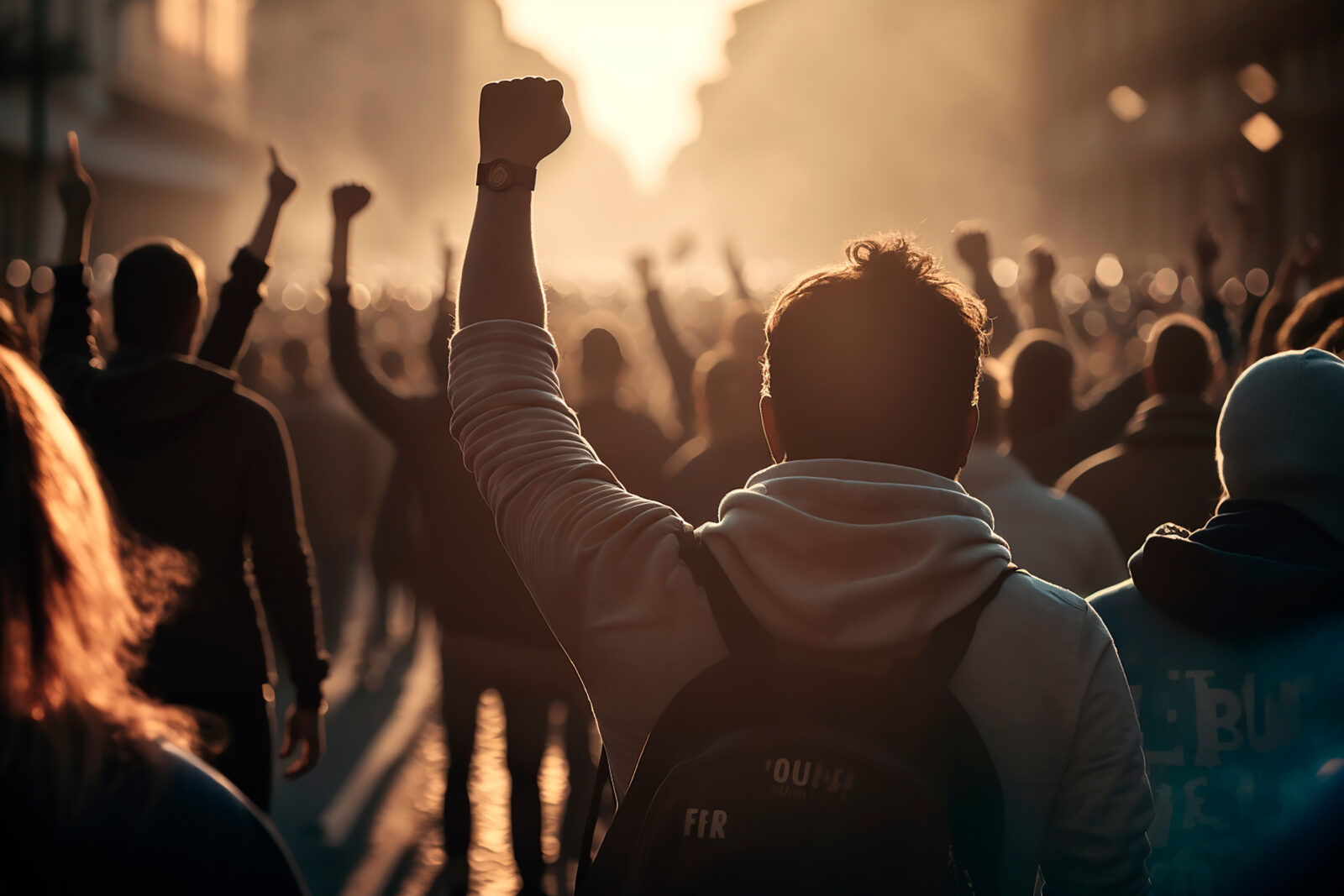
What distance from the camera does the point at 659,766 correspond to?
169cm

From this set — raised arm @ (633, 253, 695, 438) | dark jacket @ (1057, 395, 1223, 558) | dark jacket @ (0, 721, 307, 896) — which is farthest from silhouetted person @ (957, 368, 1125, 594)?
dark jacket @ (0, 721, 307, 896)

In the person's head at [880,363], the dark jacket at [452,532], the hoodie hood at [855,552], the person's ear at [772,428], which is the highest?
the person's head at [880,363]

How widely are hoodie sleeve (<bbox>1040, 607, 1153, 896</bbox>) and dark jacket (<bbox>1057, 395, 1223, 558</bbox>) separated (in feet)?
8.93

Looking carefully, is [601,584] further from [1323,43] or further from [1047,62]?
[1047,62]

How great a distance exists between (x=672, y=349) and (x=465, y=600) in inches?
70.4

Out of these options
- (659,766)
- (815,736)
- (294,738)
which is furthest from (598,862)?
(294,738)

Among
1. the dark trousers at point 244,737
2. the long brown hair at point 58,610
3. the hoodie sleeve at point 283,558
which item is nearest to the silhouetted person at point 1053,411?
the hoodie sleeve at point 283,558

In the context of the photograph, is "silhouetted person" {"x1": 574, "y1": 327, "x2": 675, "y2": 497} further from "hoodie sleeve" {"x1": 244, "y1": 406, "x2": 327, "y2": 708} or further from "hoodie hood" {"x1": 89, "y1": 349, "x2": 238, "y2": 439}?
"hoodie hood" {"x1": 89, "y1": 349, "x2": 238, "y2": 439}

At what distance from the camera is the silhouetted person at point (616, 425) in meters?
4.86

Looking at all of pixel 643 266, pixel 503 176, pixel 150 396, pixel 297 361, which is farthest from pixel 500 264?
pixel 297 361

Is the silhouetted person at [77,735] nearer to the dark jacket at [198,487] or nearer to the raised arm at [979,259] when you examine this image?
the dark jacket at [198,487]

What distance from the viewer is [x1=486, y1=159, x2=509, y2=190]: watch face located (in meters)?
1.97

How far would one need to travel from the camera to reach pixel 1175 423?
14.0 feet

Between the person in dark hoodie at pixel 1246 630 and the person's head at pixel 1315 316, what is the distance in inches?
62.7
